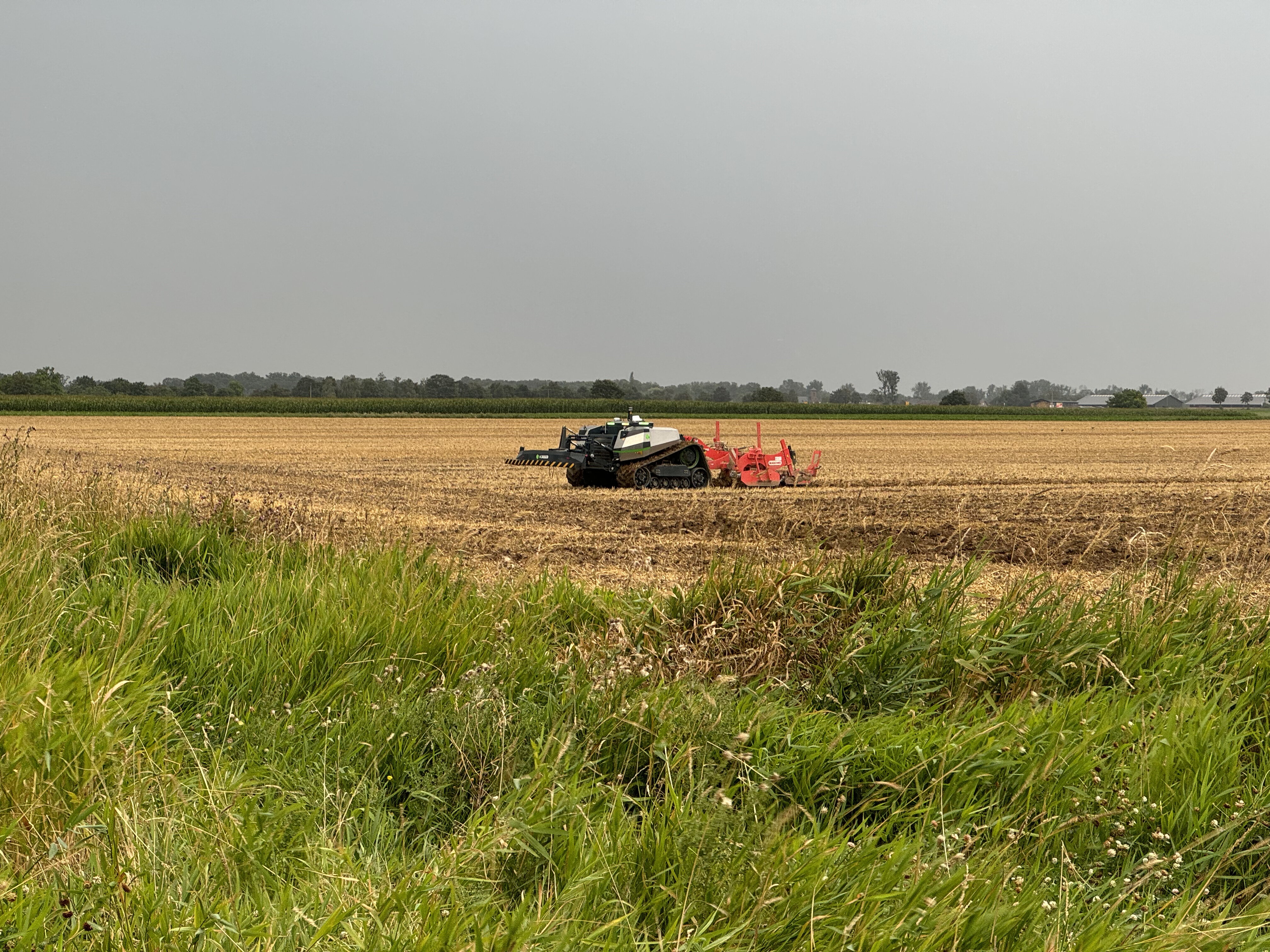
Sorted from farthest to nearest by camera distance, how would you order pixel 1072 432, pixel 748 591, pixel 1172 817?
1. pixel 1072 432
2. pixel 748 591
3. pixel 1172 817

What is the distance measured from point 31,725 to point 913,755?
3.25m

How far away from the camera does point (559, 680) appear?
4.77 meters

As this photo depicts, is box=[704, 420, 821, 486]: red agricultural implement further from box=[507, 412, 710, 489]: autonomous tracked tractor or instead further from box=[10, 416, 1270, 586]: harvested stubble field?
box=[10, 416, 1270, 586]: harvested stubble field

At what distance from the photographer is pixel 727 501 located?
18203 millimetres

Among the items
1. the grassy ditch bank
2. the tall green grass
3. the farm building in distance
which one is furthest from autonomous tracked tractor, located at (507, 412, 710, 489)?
the farm building in distance

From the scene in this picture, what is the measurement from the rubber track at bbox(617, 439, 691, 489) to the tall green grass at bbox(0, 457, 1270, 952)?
14.1 m

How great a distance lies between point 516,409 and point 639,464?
2415 inches

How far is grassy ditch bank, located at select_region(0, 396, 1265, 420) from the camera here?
240ft

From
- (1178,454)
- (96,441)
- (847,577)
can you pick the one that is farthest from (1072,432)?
(847,577)

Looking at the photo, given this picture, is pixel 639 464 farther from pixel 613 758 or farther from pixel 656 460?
pixel 613 758

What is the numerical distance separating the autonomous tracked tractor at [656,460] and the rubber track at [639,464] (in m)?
0.01

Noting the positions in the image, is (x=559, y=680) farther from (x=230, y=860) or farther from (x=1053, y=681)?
(x=1053, y=681)

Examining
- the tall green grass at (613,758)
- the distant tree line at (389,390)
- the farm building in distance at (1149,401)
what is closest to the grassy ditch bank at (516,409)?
the distant tree line at (389,390)

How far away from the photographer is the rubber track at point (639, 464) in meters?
20.7
